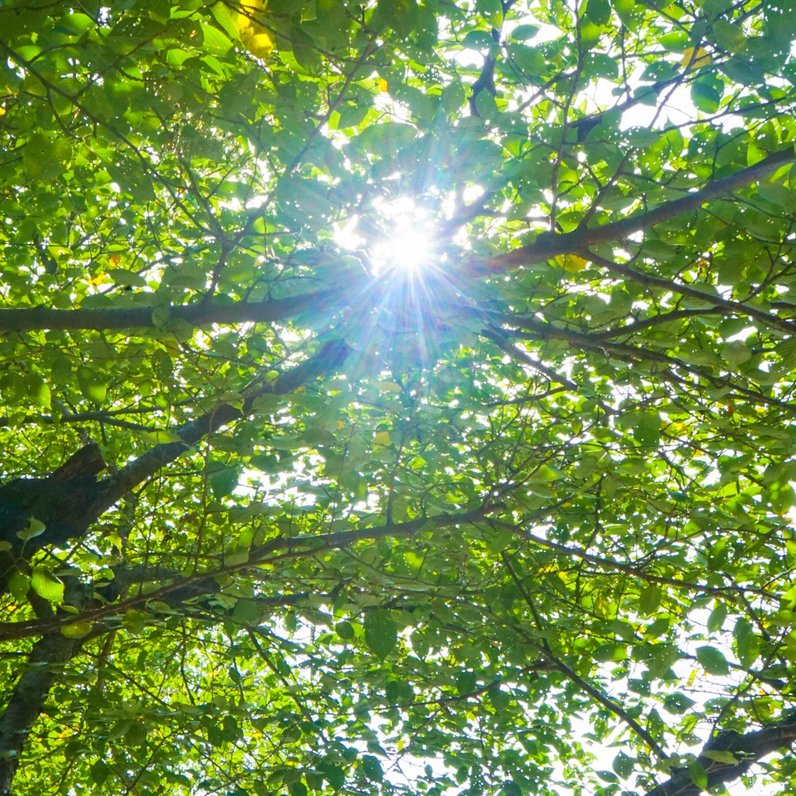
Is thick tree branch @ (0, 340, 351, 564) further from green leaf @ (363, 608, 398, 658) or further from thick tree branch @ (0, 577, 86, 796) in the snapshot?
green leaf @ (363, 608, 398, 658)

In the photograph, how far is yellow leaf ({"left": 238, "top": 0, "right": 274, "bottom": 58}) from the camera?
6.20 ft

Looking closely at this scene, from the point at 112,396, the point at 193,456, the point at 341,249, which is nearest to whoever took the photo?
the point at 341,249

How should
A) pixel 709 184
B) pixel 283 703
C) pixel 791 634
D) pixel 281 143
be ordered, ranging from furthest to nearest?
pixel 283 703, pixel 791 634, pixel 281 143, pixel 709 184

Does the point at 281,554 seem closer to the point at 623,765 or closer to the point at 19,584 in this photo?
the point at 19,584

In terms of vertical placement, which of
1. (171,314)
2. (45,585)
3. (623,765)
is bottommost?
(45,585)

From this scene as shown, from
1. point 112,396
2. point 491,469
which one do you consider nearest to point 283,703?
point 112,396

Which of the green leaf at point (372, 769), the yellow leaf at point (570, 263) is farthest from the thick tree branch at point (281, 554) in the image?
the green leaf at point (372, 769)

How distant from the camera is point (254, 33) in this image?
2.01m

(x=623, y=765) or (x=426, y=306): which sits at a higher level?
(x=426, y=306)

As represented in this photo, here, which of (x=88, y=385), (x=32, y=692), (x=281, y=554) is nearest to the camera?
(x=88, y=385)

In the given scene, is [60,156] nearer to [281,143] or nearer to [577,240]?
[281,143]

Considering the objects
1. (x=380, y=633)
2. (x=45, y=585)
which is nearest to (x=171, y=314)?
(x=45, y=585)

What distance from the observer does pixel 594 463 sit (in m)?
2.89

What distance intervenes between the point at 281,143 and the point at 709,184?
1216mm
